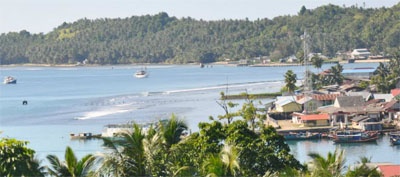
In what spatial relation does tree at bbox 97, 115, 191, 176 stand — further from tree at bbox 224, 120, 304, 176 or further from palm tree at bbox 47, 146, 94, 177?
tree at bbox 224, 120, 304, 176

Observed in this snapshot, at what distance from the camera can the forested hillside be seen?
113 metres

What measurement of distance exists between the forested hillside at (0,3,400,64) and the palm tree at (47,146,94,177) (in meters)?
98.8

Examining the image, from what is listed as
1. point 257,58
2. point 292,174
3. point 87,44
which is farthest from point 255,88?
point 87,44

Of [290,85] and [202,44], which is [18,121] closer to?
[290,85]

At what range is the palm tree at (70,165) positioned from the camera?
7531mm

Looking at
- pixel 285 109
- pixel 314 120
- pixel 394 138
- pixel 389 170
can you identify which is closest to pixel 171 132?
pixel 389 170

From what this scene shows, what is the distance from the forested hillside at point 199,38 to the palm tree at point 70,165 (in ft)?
324

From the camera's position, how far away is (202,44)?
127m

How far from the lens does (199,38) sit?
130 metres

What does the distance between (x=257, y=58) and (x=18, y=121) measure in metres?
75.9

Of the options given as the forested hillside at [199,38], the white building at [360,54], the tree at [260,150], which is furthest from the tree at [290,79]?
the forested hillside at [199,38]

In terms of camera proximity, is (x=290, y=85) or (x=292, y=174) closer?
(x=292, y=174)

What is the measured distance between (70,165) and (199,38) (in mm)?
123029

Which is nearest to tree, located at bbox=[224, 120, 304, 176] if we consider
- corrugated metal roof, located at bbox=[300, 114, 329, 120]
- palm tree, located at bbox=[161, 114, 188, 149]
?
palm tree, located at bbox=[161, 114, 188, 149]
